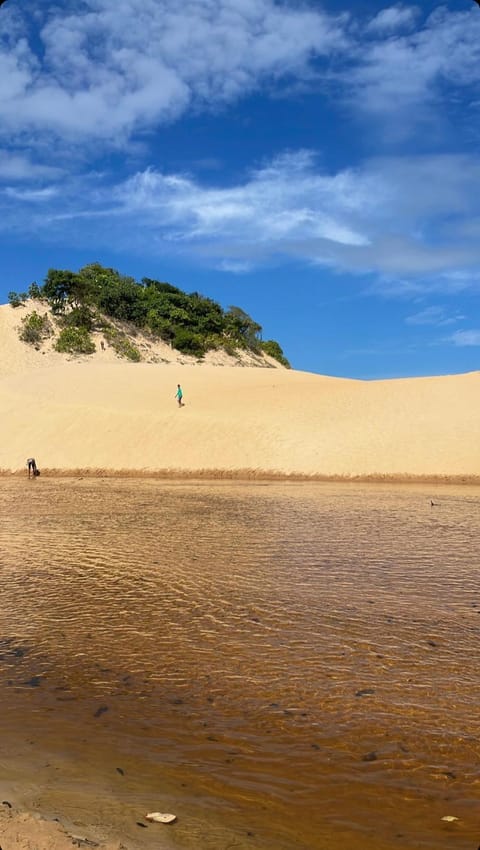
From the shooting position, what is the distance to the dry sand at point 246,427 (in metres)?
23.6

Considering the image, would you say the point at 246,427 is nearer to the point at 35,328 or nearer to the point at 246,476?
the point at 246,476

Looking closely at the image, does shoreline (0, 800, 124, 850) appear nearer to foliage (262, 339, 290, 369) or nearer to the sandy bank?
the sandy bank

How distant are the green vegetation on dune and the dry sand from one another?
18.7 metres

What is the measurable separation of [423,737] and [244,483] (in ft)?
57.7

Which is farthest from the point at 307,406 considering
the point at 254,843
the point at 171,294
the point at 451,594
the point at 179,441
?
the point at 171,294

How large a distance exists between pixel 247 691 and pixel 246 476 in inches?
734

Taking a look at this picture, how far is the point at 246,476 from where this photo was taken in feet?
75.9

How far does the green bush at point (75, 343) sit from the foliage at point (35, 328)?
1.69m

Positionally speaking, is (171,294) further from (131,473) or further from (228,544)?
(228,544)

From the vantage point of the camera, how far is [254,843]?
2785 mm

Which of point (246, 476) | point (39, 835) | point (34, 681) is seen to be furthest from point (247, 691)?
point (246, 476)

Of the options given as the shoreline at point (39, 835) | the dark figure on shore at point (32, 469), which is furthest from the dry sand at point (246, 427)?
the shoreline at point (39, 835)

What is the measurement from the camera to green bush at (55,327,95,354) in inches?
2092

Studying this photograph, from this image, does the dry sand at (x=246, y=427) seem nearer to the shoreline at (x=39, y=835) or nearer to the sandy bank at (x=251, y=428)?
the sandy bank at (x=251, y=428)
